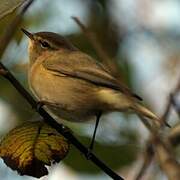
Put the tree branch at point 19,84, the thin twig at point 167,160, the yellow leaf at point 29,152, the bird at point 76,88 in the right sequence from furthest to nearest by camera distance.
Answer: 1. the bird at point 76,88
2. the yellow leaf at point 29,152
3. the tree branch at point 19,84
4. the thin twig at point 167,160

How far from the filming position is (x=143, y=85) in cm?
378

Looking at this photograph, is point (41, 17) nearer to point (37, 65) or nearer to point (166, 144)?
point (37, 65)

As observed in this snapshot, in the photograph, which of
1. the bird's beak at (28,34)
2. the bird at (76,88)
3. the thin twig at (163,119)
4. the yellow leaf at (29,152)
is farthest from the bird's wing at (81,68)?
the thin twig at (163,119)

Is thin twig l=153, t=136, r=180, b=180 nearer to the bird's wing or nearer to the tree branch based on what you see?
the tree branch

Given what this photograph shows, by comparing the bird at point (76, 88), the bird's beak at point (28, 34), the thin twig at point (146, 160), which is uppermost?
the thin twig at point (146, 160)

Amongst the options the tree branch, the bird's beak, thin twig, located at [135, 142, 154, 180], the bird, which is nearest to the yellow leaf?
the tree branch

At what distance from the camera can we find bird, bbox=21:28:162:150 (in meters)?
3.92

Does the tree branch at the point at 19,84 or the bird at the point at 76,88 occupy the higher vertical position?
the tree branch at the point at 19,84

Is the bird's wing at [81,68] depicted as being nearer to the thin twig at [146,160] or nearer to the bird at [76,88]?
the bird at [76,88]

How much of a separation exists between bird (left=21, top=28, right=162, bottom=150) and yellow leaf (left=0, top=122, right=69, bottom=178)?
944 millimetres

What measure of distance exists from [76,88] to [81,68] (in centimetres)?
27

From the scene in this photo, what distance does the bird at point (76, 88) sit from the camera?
3.92 m

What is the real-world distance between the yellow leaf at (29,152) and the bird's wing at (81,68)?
140cm

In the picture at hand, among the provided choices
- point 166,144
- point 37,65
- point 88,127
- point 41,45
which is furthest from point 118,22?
point 166,144
